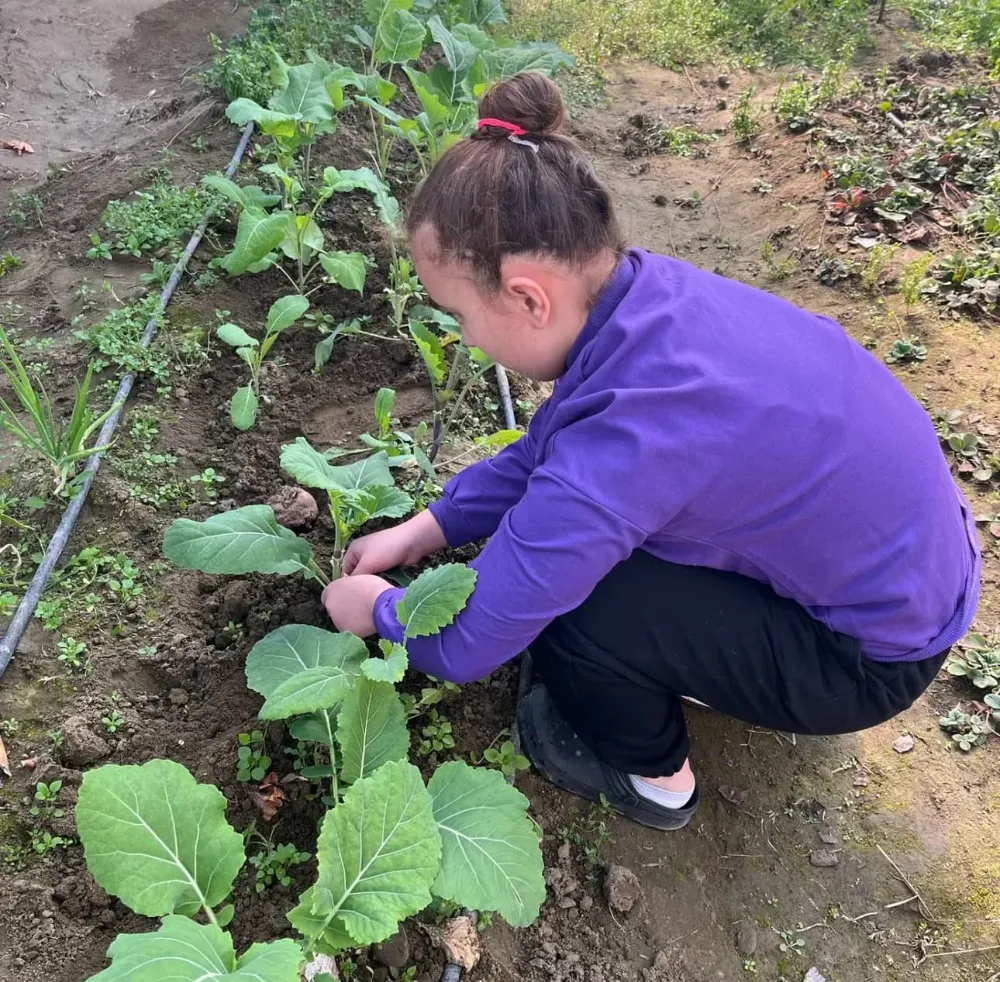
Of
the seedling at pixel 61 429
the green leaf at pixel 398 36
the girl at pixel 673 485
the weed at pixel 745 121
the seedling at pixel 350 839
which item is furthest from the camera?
the weed at pixel 745 121

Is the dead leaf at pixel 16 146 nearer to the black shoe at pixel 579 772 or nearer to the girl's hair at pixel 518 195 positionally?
A: the girl's hair at pixel 518 195

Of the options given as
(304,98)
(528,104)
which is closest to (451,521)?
(528,104)

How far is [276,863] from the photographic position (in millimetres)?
1644

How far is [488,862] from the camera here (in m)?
1.41

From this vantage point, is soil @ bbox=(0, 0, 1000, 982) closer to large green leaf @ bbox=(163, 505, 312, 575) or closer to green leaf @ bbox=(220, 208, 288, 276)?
large green leaf @ bbox=(163, 505, 312, 575)

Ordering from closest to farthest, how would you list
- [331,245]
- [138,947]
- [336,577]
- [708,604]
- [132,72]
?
[138,947] < [708,604] < [336,577] < [331,245] < [132,72]

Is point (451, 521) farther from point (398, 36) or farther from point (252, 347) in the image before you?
point (398, 36)

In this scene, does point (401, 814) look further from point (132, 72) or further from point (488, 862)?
point (132, 72)

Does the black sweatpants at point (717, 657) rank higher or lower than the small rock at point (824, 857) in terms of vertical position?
higher

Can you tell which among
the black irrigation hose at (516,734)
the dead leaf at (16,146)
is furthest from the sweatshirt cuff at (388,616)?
the dead leaf at (16,146)

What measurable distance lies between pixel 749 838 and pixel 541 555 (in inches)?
41.5

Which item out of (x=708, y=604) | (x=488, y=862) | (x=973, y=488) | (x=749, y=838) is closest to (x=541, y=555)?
(x=708, y=604)

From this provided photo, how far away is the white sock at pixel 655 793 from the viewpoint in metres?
1.85

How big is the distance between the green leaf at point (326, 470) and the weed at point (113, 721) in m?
0.68
